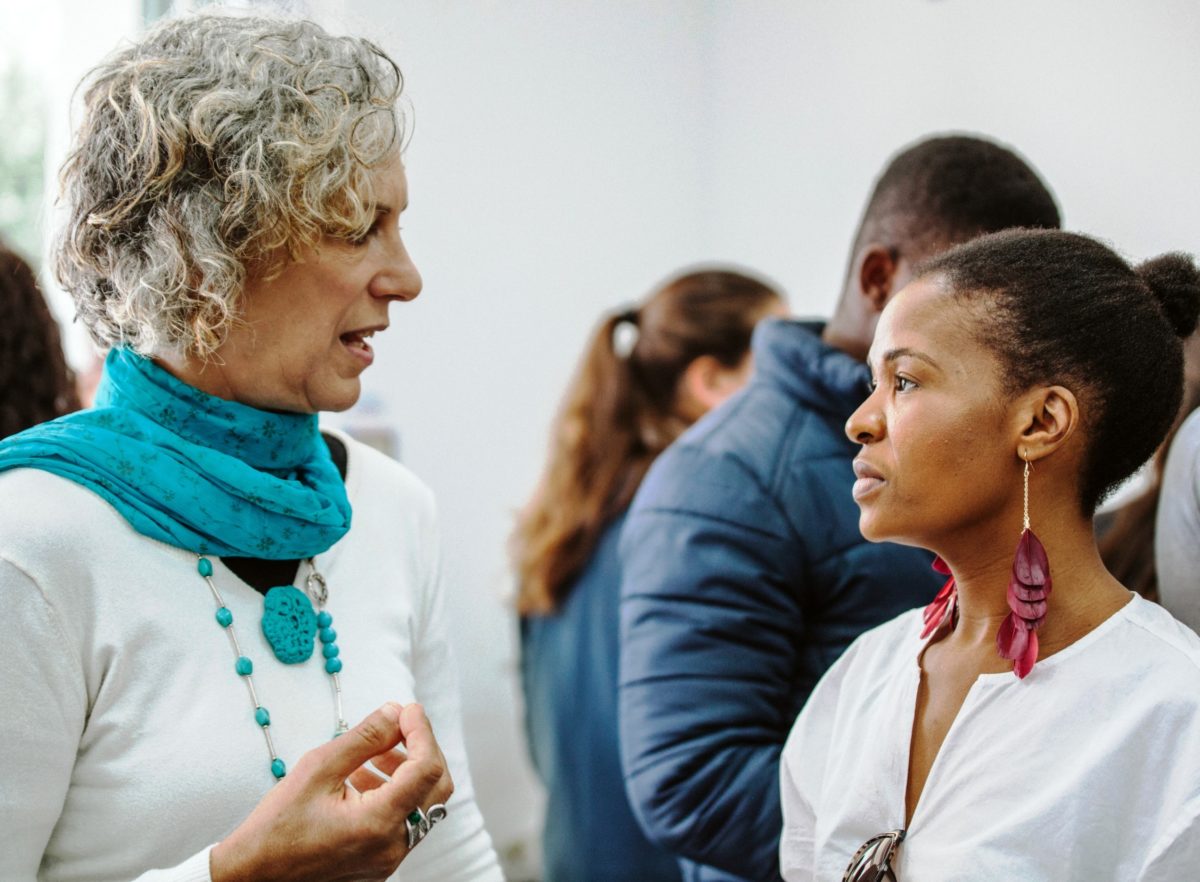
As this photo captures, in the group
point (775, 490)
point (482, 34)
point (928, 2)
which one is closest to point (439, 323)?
point (482, 34)

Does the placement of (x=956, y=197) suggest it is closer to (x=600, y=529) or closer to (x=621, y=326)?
(x=600, y=529)

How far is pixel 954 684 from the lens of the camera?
43.2 inches

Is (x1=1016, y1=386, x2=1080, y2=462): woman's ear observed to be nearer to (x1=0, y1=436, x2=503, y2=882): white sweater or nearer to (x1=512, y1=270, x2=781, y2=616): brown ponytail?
(x1=0, y1=436, x2=503, y2=882): white sweater

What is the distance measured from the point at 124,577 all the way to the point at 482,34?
185 centimetres

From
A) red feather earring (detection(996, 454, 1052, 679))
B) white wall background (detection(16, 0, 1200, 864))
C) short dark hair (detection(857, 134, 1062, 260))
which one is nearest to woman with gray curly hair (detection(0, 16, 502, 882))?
red feather earring (detection(996, 454, 1052, 679))

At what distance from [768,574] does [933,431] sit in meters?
0.43

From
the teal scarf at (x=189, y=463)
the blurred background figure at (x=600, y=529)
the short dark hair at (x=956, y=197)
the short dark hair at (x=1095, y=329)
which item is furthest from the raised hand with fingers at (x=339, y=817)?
the blurred background figure at (x=600, y=529)

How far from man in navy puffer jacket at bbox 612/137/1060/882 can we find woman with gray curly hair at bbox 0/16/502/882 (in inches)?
12.0

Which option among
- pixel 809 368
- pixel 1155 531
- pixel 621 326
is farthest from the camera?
pixel 621 326

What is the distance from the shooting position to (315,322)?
1191 millimetres

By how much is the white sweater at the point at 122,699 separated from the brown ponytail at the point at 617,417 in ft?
4.12

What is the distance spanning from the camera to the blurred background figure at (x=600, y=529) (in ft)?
7.70

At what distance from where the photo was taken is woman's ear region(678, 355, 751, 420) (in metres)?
2.52

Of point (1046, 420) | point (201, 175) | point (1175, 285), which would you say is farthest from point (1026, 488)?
point (201, 175)
